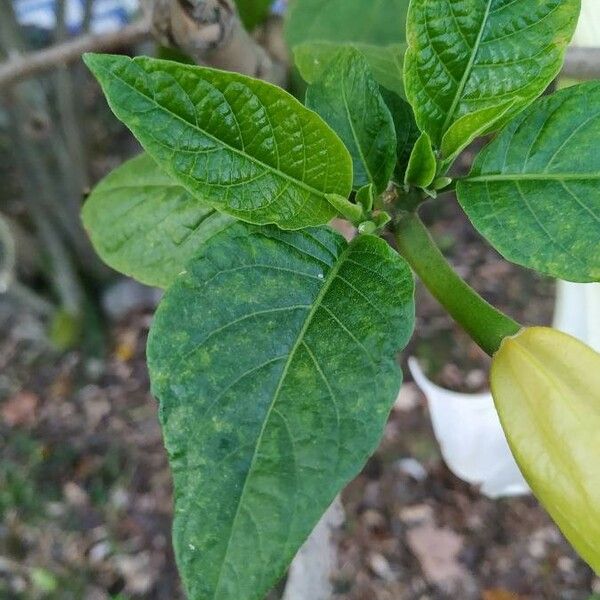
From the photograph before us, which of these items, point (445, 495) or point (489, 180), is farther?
point (445, 495)

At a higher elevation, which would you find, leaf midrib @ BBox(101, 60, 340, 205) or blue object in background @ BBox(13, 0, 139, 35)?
leaf midrib @ BBox(101, 60, 340, 205)

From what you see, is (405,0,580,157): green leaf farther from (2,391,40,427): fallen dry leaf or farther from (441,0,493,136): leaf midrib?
(2,391,40,427): fallen dry leaf

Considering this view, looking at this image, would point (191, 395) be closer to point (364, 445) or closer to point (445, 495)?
point (364, 445)

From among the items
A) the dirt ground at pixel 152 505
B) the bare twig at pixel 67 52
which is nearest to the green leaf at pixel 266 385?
the bare twig at pixel 67 52

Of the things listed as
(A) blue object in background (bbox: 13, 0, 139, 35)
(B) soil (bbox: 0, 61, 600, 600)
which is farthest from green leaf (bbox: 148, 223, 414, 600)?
(A) blue object in background (bbox: 13, 0, 139, 35)

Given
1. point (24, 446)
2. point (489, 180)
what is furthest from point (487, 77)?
point (24, 446)
